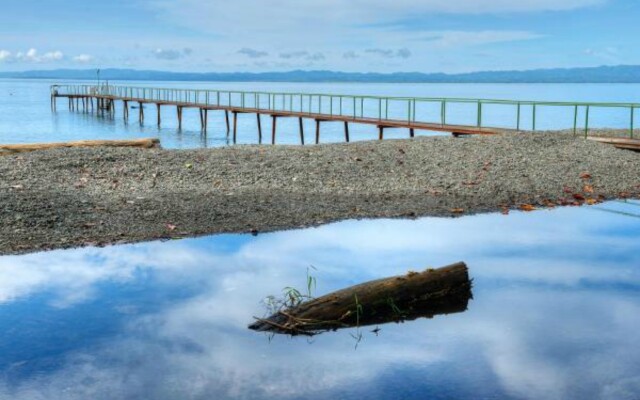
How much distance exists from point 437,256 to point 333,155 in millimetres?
9837

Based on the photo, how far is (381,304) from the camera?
314 inches

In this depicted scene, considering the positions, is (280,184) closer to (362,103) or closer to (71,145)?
(71,145)

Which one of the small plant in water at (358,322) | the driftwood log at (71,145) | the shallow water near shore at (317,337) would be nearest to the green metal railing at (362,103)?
the driftwood log at (71,145)

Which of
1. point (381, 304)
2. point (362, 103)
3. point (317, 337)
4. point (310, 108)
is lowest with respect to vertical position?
point (317, 337)

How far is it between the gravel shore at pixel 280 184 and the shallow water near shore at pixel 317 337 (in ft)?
4.52

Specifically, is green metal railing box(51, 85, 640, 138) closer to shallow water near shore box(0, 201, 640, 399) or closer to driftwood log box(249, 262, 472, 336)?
shallow water near shore box(0, 201, 640, 399)

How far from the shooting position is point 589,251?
36.6ft

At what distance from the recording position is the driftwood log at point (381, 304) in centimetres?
759

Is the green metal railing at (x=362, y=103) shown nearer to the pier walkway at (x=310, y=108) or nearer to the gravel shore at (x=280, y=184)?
the pier walkway at (x=310, y=108)

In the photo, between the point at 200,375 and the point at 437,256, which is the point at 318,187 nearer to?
the point at 437,256

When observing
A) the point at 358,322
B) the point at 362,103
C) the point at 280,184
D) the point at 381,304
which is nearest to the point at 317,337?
the point at 358,322

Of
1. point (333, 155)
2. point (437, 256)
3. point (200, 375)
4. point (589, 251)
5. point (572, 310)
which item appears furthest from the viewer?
point (333, 155)

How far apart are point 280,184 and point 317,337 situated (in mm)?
9282

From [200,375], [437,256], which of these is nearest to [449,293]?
[437,256]
